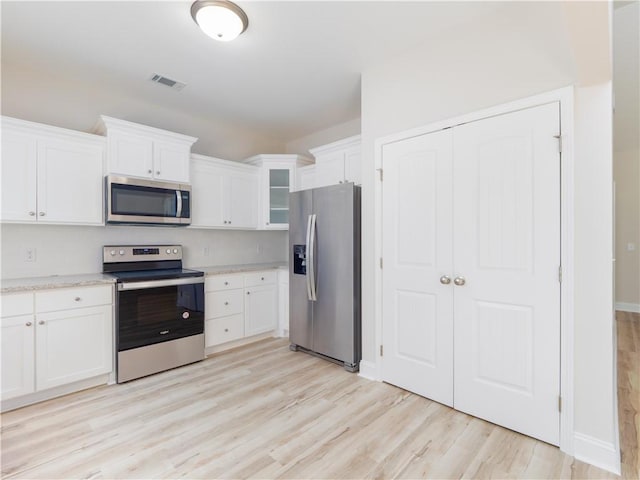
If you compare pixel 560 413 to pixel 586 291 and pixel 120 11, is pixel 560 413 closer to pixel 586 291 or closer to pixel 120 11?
pixel 586 291

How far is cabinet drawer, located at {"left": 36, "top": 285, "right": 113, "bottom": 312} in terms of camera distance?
2412 mm

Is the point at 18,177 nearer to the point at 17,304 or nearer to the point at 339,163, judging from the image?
the point at 17,304

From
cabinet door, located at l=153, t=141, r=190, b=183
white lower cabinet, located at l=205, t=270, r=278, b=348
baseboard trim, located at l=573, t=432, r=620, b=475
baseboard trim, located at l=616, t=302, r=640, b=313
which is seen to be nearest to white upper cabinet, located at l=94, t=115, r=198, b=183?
cabinet door, located at l=153, t=141, r=190, b=183

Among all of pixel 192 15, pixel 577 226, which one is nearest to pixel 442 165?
pixel 577 226

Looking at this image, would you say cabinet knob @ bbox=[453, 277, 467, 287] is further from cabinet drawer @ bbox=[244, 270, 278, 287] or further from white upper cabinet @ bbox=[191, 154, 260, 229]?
white upper cabinet @ bbox=[191, 154, 260, 229]

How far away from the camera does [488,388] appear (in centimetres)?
215

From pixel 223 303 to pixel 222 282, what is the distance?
23cm

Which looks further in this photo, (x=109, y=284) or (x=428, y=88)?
(x=109, y=284)

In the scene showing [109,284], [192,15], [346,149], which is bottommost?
[109,284]

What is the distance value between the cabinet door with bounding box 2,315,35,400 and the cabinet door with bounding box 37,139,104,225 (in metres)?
0.84

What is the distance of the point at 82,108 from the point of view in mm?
3146

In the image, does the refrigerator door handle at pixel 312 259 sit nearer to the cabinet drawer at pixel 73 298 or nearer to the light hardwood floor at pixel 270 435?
the light hardwood floor at pixel 270 435

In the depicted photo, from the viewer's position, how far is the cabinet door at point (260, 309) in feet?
12.3

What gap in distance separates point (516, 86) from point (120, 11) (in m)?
2.61
